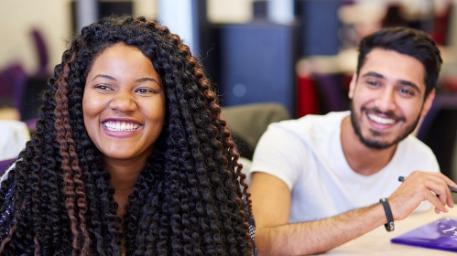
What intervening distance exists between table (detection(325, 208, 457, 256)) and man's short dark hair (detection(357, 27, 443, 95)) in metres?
0.45

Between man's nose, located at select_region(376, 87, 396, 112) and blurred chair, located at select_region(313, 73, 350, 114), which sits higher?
man's nose, located at select_region(376, 87, 396, 112)

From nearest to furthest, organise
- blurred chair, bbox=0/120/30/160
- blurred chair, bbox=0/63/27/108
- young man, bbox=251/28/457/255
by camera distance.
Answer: blurred chair, bbox=0/120/30/160 < young man, bbox=251/28/457/255 < blurred chair, bbox=0/63/27/108

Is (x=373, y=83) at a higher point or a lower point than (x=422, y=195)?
higher

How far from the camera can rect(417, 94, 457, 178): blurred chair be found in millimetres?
3715

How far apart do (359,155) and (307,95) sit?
218cm

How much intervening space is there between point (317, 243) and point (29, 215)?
2.39 ft

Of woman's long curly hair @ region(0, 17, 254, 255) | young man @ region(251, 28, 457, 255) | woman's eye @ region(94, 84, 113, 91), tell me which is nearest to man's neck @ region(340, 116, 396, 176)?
young man @ region(251, 28, 457, 255)

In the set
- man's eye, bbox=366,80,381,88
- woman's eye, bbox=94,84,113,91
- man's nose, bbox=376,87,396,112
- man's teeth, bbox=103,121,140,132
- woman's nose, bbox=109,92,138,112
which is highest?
woman's eye, bbox=94,84,113,91

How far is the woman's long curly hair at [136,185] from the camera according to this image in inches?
67.3

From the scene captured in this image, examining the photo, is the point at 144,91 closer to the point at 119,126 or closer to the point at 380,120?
the point at 119,126

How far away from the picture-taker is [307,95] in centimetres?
458

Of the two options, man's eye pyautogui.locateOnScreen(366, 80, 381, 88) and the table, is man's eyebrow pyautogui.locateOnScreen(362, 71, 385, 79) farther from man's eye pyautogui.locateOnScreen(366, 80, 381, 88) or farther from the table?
the table

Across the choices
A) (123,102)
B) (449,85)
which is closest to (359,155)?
(123,102)

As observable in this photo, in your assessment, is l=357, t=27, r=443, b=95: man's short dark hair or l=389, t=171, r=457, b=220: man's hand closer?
l=389, t=171, r=457, b=220: man's hand
